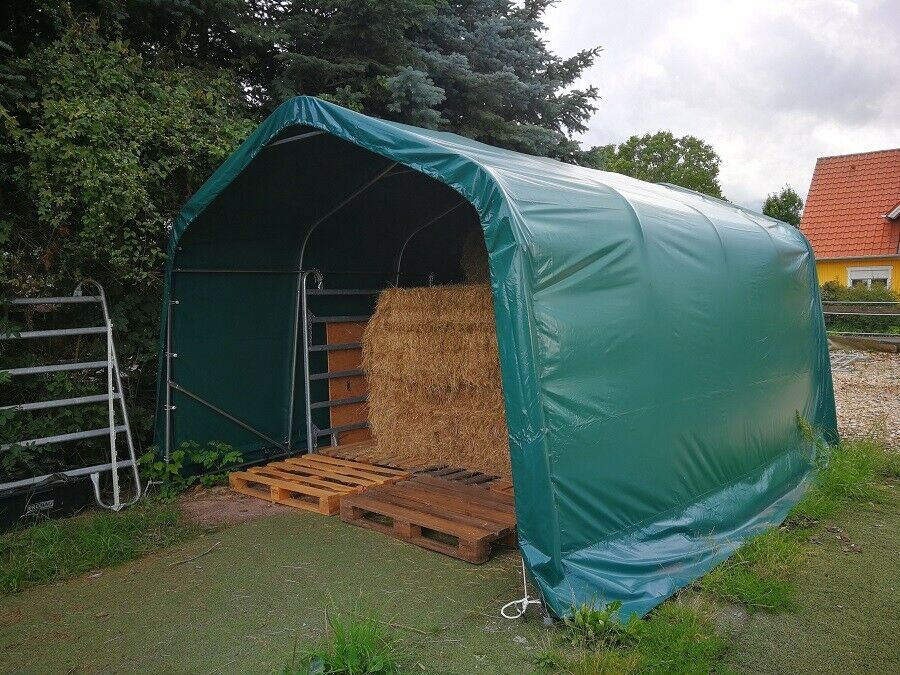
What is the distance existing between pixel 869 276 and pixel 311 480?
57.5ft

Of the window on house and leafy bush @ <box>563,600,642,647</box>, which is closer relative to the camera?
leafy bush @ <box>563,600,642,647</box>

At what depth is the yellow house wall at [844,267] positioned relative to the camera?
17.4m

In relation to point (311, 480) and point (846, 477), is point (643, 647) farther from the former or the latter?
point (846, 477)

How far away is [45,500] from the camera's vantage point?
5113 mm

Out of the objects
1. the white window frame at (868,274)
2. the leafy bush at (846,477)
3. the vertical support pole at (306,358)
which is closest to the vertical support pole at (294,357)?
the vertical support pole at (306,358)

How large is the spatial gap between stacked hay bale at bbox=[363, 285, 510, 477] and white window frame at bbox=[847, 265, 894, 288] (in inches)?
620

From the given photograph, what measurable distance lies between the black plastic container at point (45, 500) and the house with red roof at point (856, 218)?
17.3 meters

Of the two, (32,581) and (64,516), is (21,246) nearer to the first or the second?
(64,516)

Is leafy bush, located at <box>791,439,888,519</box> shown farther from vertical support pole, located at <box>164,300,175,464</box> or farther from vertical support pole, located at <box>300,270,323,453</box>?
vertical support pole, located at <box>164,300,175,464</box>

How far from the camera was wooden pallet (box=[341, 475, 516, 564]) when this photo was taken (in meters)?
4.52

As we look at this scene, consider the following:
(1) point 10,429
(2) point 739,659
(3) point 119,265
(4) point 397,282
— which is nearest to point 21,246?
(3) point 119,265

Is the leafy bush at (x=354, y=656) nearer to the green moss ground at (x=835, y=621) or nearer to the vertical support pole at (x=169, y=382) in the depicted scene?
the green moss ground at (x=835, y=621)

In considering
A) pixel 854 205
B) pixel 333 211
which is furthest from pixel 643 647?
pixel 854 205

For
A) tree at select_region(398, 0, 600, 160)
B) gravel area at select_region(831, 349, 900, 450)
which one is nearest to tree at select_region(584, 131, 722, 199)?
gravel area at select_region(831, 349, 900, 450)
